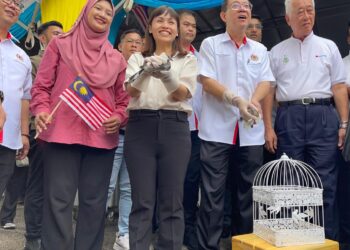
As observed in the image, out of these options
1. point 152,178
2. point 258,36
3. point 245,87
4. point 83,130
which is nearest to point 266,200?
point 152,178

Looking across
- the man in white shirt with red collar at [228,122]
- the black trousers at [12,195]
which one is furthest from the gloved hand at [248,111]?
the black trousers at [12,195]

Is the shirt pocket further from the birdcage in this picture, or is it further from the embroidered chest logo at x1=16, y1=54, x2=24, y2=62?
the embroidered chest logo at x1=16, y1=54, x2=24, y2=62

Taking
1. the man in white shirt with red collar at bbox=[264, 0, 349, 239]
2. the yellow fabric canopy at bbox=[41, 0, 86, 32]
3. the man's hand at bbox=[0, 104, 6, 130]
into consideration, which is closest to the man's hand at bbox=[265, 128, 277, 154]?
the man in white shirt with red collar at bbox=[264, 0, 349, 239]

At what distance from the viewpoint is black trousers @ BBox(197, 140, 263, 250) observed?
2.95 meters

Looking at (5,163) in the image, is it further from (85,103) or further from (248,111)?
(248,111)

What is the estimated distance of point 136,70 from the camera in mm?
2475

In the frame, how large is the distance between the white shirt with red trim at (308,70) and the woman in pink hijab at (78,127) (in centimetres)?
138

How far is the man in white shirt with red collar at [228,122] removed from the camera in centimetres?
297

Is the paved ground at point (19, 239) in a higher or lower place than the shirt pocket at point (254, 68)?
lower

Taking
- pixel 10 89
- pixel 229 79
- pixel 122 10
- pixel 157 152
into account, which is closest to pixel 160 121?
pixel 157 152

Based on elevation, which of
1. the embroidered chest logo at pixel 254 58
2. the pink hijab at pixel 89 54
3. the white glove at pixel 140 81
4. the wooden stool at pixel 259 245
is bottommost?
the wooden stool at pixel 259 245

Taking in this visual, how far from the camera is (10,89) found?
2643 millimetres

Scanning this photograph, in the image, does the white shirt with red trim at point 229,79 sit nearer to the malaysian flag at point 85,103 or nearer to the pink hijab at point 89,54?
the pink hijab at point 89,54

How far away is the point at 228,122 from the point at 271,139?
419 mm
